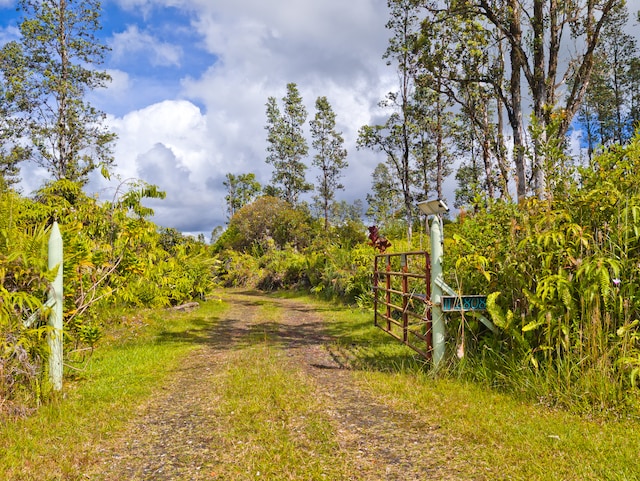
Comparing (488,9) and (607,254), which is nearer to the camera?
(607,254)

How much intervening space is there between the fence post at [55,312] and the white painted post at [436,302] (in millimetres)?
4206

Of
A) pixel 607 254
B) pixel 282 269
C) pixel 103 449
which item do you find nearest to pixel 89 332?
pixel 103 449

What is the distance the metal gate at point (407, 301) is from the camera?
5.67m

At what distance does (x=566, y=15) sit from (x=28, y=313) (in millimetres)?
9801

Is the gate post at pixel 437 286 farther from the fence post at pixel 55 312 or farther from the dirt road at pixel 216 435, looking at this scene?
the fence post at pixel 55 312

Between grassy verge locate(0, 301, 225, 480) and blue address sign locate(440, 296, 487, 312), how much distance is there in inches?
144

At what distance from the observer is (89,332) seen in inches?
190

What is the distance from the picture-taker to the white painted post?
5273 millimetres

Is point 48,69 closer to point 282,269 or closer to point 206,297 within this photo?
point 206,297

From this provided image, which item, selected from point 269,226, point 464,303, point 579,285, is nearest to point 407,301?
point 464,303

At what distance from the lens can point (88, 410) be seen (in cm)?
427

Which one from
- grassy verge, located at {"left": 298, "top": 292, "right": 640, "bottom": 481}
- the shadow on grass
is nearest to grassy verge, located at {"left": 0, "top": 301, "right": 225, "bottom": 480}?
the shadow on grass

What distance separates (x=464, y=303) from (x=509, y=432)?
68.3 inches

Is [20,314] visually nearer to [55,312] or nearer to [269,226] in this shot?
[55,312]
